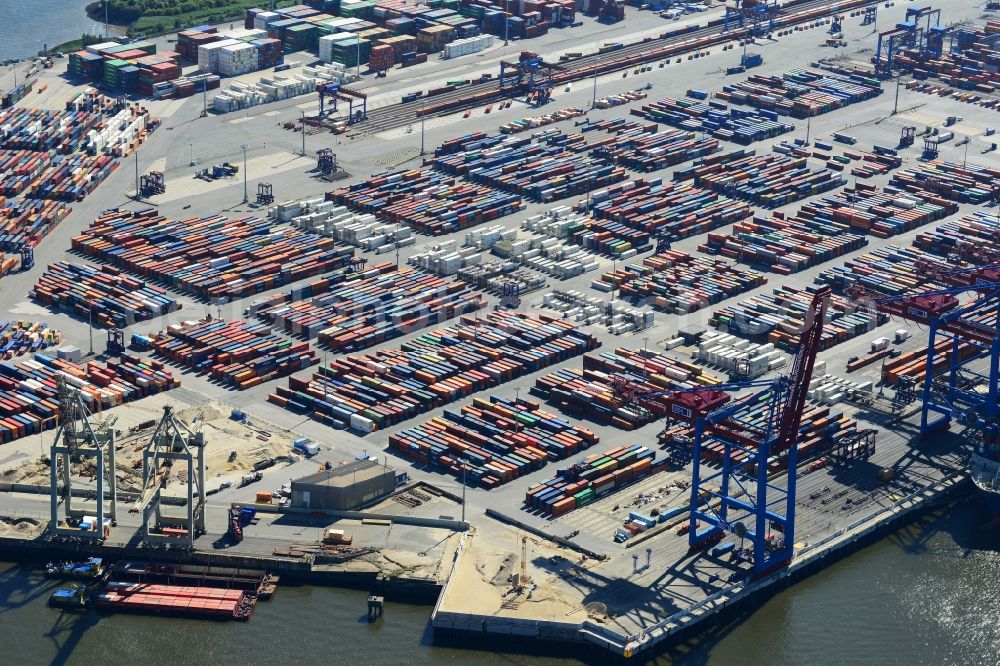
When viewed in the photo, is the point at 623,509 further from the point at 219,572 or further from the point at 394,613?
the point at 219,572

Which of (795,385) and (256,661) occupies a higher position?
(795,385)

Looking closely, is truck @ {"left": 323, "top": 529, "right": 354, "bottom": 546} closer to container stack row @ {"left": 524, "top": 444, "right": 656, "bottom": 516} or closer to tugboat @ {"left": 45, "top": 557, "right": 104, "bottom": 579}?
container stack row @ {"left": 524, "top": 444, "right": 656, "bottom": 516}

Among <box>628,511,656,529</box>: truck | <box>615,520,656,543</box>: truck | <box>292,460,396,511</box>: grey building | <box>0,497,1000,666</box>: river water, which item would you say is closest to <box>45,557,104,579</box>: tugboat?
<box>0,497,1000,666</box>: river water

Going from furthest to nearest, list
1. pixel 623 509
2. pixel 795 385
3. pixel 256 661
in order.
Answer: pixel 623 509, pixel 795 385, pixel 256 661

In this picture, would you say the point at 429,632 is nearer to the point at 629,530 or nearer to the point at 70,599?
the point at 629,530

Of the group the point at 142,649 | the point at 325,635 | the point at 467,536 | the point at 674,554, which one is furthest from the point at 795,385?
the point at 142,649

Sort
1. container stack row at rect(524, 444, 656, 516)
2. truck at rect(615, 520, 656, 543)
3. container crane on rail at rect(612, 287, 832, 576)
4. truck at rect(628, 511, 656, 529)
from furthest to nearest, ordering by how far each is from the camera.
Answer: container stack row at rect(524, 444, 656, 516), truck at rect(628, 511, 656, 529), truck at rect(615, 520, 656, 543), container crane on rail at rect(612, 287, 832, 576)
